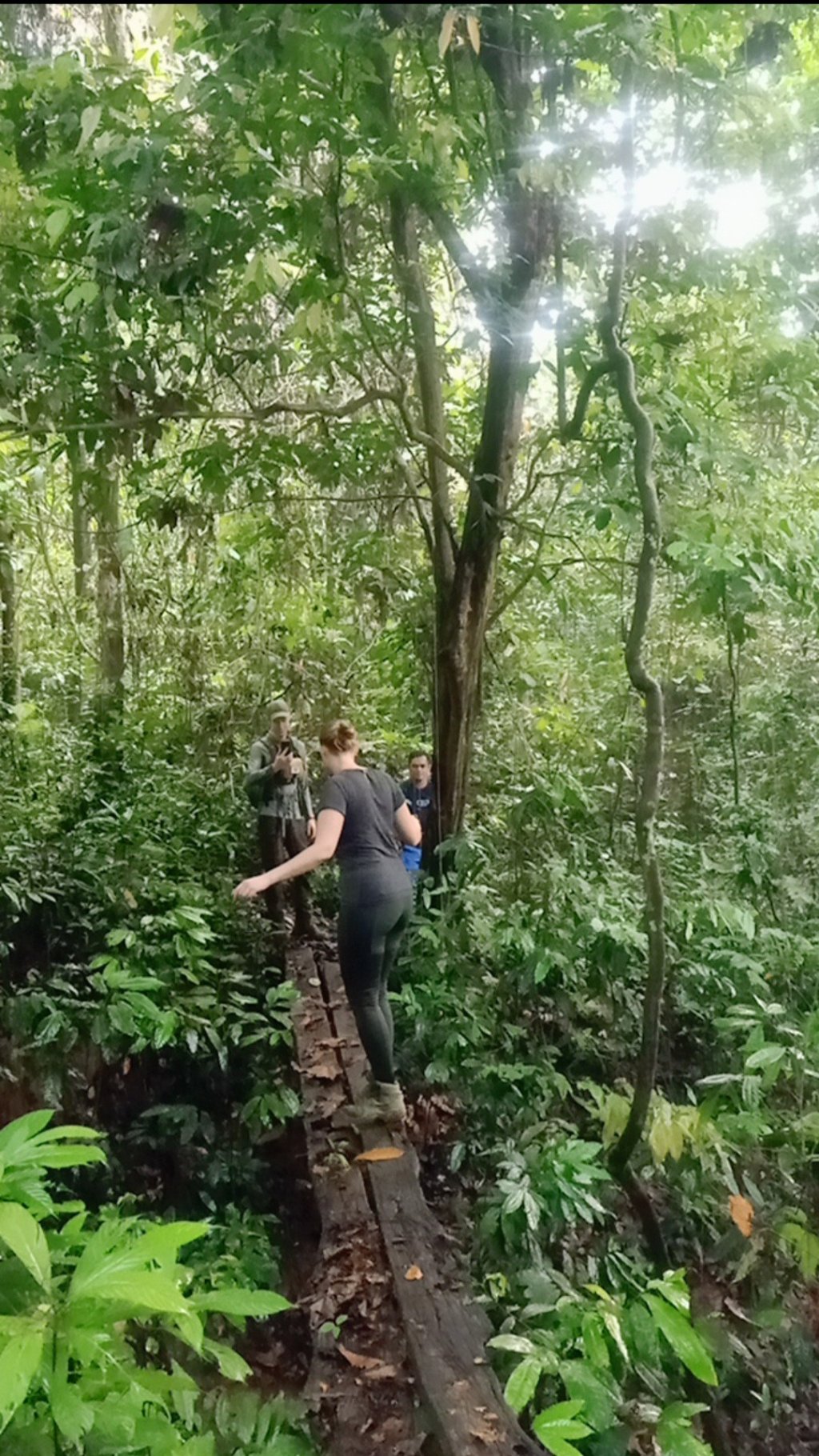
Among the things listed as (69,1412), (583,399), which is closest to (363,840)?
(583,399)

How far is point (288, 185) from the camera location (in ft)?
10.2

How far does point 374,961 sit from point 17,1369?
7.01ft

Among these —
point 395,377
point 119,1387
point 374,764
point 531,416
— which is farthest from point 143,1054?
point 531,416

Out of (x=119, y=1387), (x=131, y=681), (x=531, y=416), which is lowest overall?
(x=119, y=1387)

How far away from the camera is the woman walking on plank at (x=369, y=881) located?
312 cm

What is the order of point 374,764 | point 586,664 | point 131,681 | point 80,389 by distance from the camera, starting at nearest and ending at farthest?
point 80,389 < point 374,764 < point 586,664 < point 131,681

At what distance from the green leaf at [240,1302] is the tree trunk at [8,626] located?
5172mm

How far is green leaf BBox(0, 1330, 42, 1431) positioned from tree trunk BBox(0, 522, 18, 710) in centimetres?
534

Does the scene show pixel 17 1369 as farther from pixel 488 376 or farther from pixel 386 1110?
pixel 488 376

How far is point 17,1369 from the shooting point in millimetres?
1056

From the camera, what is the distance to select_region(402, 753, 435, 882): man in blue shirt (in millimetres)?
4812

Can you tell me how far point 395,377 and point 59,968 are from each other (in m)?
2.93

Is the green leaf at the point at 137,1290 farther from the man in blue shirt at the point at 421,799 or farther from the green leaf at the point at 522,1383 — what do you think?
the man in blue shirt at the point at 421,799

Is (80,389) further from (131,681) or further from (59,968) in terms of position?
(131,681)
